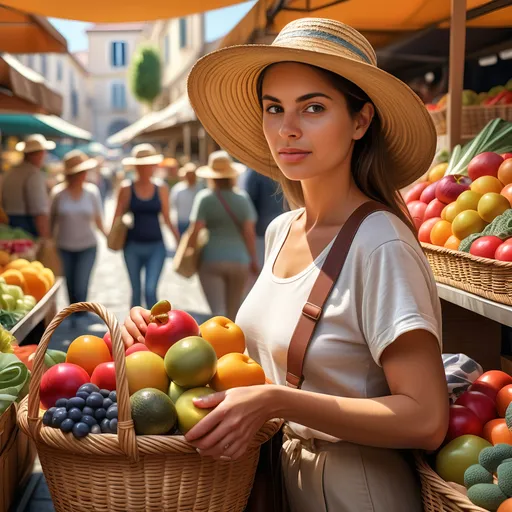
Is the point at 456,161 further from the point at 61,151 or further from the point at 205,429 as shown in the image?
the point at 61,151

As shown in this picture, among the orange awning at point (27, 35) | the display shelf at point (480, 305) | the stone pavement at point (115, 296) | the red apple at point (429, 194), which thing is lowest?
the stone pavement at point (115, 296)

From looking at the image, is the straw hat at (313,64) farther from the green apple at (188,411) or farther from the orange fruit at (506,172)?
the green apple at (188,411)

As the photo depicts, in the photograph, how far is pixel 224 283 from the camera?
714 centimetres

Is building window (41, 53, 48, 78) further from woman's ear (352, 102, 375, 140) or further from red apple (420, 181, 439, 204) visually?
woman's ear (352, 102, 375, 140)

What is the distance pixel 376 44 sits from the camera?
6.81 metres

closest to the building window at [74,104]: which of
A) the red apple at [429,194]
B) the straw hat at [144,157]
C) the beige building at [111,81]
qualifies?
the beige building at [111,81]

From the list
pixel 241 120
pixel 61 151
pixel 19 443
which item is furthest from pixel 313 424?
pixel 61 151

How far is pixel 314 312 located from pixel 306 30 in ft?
2.54

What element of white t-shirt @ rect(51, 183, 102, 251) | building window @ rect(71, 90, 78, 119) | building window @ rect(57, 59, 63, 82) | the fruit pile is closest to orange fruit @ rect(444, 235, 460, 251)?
the fruit pile

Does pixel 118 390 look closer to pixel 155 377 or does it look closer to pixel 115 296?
pixel 155 377

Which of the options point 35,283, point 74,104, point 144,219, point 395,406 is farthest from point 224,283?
point 74,104

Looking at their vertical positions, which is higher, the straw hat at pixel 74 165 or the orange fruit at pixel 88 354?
the orange fruit at pixel 88 354

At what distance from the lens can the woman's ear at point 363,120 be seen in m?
Result: 2.07

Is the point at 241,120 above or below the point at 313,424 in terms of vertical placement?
above
